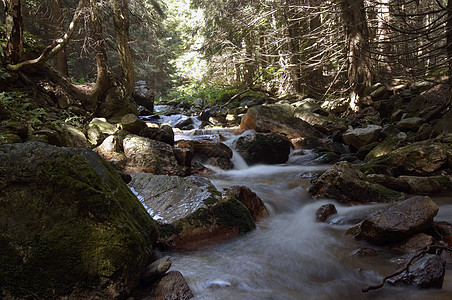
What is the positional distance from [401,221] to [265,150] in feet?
18.9

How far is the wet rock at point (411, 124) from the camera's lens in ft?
25.2

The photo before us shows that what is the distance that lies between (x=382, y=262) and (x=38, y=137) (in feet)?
20.2

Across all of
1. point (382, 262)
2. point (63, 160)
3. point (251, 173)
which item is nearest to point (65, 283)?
point (63, 160)

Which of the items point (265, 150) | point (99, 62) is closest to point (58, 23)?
point (99, 62)

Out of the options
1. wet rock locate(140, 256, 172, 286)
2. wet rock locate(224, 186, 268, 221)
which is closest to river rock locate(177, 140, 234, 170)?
wet rock locate(224, 186, 268, 221)

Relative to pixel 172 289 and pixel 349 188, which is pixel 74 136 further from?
pixel 349 188

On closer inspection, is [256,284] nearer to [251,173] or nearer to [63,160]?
[63,160]

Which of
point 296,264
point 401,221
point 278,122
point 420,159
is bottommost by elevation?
point 296,264

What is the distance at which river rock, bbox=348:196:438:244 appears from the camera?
3.15 m

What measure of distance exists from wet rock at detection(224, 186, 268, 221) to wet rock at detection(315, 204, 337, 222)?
2.72ft

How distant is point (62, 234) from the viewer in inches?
79.4

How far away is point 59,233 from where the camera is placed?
202cm

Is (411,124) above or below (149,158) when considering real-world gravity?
below

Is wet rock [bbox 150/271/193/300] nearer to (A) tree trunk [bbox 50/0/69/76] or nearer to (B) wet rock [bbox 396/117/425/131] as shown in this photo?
(B) wet rock [bbox 396/117/425/131]
